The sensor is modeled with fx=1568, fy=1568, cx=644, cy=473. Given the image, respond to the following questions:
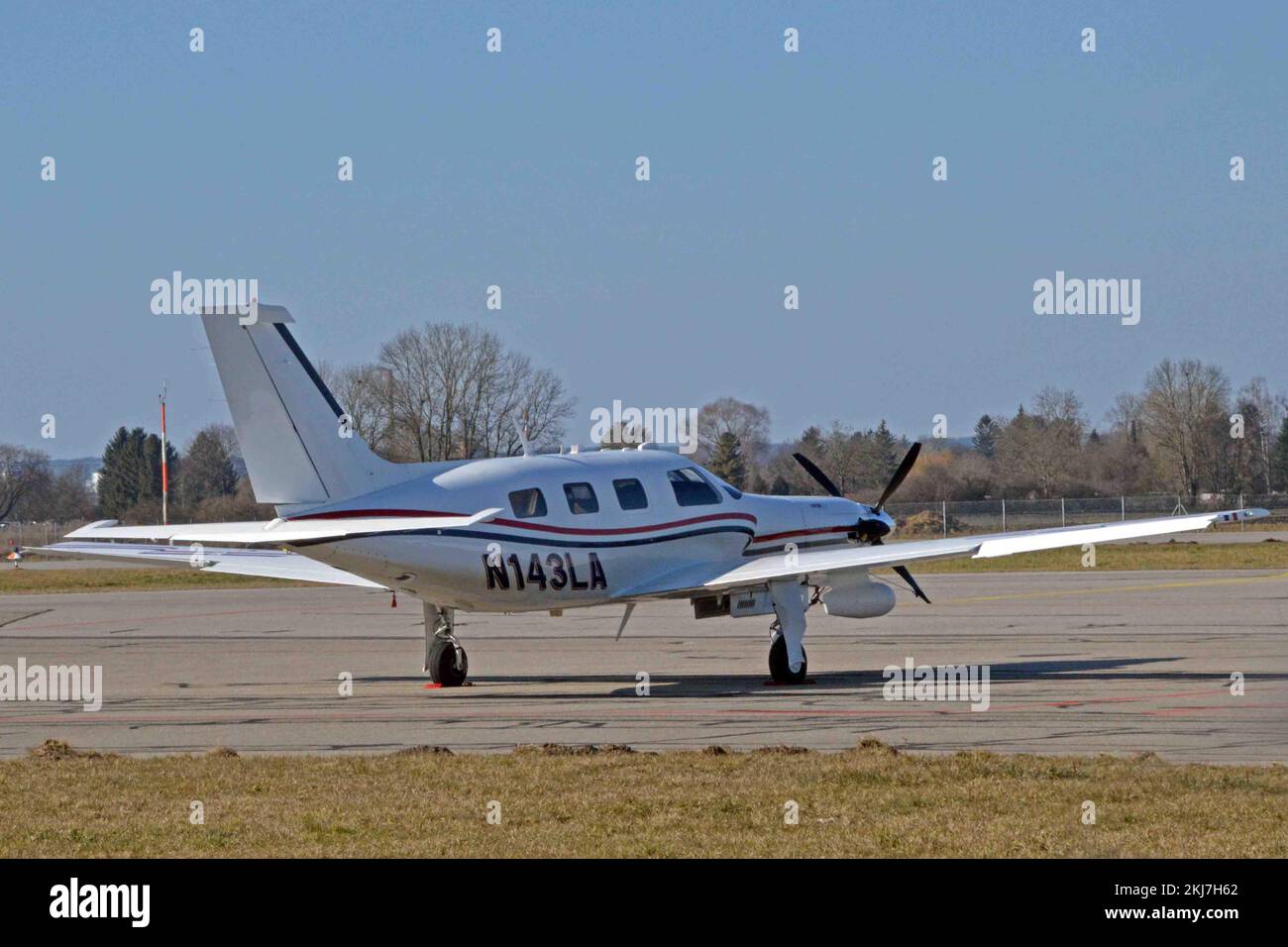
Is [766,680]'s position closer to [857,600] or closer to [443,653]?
[857,600]

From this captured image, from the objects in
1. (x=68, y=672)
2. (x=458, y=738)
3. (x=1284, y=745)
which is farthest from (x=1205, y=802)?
(x=68, y=672)

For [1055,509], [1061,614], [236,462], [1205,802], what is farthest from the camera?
[236,462]

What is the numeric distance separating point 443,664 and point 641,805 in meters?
11.0

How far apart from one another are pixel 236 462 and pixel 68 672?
9084 cm

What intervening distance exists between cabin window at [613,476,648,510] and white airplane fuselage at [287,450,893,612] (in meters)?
0.02

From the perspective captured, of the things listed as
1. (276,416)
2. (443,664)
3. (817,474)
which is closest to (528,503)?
(443,664)

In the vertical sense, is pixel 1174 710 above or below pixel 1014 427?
below

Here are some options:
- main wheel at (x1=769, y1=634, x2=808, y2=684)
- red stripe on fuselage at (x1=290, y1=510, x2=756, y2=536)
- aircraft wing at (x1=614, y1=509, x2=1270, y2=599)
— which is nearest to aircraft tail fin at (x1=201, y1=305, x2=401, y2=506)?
red stripe on fuselage at (x1=290, y1=510, x2=756, y2=536)

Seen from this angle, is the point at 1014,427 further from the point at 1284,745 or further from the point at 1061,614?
the point at 1284,745

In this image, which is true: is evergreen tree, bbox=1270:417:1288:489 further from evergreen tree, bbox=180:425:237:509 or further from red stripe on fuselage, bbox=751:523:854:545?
red stripe on fuselage, bbox=751:523:854:545

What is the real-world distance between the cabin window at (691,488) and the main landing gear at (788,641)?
6.61ft

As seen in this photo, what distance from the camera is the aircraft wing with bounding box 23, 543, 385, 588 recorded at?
23.0m
